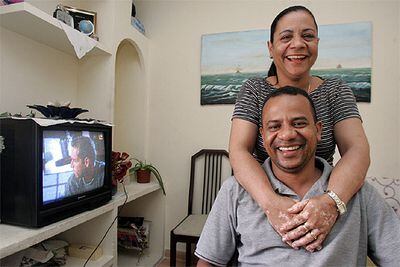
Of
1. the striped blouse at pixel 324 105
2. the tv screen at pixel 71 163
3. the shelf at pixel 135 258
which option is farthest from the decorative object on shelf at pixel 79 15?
the shelf at pixel 135 258

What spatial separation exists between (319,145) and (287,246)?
1.19 ft

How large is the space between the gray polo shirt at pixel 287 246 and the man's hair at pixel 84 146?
922 mm

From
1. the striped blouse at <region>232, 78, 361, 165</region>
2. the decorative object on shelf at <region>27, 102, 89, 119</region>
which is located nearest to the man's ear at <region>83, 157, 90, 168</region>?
the decorative object on shelf at <region>27, 102, 89, 119</region>

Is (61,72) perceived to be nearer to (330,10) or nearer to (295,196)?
(295,196)

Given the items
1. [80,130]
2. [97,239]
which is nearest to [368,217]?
[80,130]

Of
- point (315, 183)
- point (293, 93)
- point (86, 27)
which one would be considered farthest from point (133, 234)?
point (293, 93)

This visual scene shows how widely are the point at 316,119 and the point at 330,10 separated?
6.04 ft

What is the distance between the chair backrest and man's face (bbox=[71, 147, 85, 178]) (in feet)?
3.88

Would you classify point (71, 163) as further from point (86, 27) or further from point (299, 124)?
point (299, 124)

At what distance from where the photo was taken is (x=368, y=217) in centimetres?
85

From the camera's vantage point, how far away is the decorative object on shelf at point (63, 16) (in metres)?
1.70

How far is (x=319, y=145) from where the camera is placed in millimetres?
958

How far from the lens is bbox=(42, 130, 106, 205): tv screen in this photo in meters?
1.31

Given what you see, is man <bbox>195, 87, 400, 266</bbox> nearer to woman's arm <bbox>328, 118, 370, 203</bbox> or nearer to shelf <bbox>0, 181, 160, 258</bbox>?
woman's arm <bbox>328, 118, 370, 203</bbox>
